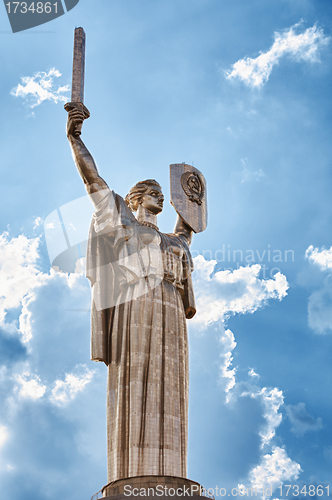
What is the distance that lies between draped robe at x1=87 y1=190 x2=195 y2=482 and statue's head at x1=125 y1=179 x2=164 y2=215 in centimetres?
65

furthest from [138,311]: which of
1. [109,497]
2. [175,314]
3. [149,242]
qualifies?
[109,497]

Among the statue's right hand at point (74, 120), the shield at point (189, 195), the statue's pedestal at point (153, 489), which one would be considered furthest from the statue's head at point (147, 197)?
the statue's pedestal at point (153, 489)

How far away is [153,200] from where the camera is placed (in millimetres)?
11969

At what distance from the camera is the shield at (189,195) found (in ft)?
40.8

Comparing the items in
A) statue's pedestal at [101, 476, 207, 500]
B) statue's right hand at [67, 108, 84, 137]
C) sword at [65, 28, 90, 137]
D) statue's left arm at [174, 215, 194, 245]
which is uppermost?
sword at [65, 28, 90, 137]

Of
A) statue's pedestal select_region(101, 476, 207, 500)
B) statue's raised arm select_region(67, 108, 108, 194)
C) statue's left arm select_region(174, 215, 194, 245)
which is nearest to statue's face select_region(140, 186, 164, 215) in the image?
statue's left arm select_region(174, 215, 194, 245)

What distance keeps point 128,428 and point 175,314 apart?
7.38 feet

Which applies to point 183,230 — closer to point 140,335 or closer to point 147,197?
point 147,197

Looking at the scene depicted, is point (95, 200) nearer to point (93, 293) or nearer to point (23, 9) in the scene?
point (93, 293)

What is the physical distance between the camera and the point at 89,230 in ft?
36.6

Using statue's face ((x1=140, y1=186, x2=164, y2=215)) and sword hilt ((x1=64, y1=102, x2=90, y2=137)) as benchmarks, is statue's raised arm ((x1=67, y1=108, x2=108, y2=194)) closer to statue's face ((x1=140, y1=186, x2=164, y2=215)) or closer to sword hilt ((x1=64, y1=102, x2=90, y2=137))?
sword hilt ((x1=64, y1=102, x2=90, y2=137))

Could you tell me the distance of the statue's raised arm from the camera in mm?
10852

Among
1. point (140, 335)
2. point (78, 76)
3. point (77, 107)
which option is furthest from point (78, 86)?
point (140, 335)

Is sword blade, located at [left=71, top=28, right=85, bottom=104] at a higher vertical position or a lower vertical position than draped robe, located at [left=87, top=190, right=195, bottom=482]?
higher
